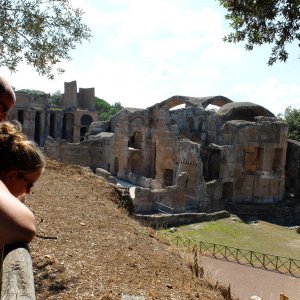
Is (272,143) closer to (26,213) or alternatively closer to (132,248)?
(132,248)

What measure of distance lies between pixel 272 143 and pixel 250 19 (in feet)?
60.8

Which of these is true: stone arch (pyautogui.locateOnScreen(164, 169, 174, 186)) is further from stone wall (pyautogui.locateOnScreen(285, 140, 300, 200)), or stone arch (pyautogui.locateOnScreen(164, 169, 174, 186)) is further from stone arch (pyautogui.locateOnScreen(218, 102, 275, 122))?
stone wall (pyautogui.locateOnScreen(285, 140, 300, 200))

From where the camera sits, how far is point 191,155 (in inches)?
956

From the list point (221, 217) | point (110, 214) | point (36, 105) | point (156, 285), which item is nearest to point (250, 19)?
point (110, 214)

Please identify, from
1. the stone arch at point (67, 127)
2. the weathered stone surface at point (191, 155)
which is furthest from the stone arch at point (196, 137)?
the stone arch at point (67, 127)

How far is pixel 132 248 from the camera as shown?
280 inches

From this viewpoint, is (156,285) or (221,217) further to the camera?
(221,217)

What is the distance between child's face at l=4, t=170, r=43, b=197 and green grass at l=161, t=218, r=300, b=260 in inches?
598

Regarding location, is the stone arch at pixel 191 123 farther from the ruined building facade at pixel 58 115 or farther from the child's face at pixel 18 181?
the child's face at pixel 18 181

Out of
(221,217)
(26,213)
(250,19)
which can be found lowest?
(221,217)

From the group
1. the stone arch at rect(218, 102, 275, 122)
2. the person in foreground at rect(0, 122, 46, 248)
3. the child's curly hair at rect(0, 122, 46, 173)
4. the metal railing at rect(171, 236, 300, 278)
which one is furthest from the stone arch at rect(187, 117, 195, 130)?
the child's curly hair at rect(0, 122, 46, 173)

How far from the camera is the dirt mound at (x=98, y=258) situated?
17.3 ft

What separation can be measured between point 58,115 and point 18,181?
42.5m

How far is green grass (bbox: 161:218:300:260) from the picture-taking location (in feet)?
55.9
